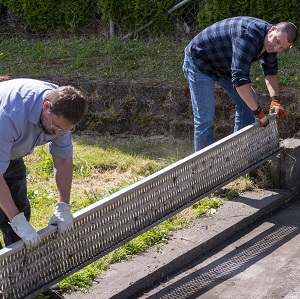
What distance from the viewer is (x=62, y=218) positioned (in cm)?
439

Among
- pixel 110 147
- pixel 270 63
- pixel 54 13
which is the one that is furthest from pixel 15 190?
pixel 54 13

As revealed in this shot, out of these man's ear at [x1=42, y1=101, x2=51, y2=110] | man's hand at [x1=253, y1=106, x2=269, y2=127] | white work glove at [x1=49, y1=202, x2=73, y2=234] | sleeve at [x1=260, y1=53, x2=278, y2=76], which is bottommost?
white work glove at [x1=49, y1=202, x2=73, y2=234]

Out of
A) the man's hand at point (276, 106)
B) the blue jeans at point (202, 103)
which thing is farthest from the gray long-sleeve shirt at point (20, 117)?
the man's hand at point (276, 106)

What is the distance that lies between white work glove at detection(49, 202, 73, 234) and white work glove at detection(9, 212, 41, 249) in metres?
0.21

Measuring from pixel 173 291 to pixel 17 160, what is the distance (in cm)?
141

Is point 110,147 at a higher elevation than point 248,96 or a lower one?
lower

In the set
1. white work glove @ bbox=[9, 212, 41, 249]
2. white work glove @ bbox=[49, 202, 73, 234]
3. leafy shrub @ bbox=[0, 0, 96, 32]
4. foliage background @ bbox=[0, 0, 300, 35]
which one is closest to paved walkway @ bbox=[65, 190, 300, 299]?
white work glove @ bbox=[49, 202, 73, 234]

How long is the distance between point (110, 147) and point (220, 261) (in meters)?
2.78

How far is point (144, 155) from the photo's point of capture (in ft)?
24.6

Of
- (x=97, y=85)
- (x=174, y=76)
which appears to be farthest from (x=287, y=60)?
(x=97, y=85)

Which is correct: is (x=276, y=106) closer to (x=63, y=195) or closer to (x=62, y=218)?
(x=63, y=195)

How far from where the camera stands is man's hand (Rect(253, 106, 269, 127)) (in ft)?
20.2

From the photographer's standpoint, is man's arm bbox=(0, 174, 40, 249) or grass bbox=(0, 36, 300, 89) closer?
man's arm bbox=(0, 174, 40, 249)

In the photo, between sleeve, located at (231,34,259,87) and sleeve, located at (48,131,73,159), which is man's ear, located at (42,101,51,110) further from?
sleeve, located at (231,34,259,87)
